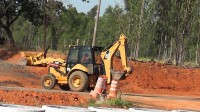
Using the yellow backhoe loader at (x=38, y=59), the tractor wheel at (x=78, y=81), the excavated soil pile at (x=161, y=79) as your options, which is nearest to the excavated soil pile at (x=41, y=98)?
the tractor wheel at (x=78, y=81)

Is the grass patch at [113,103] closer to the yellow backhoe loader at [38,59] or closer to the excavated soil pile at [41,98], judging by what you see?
the excavated soil pile at [41,98]

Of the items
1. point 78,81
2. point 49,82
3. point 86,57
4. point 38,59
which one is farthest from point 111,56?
point 38,59

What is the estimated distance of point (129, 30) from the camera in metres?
44.3

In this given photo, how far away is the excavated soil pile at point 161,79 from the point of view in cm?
2888

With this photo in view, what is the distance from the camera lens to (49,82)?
74.0 ft

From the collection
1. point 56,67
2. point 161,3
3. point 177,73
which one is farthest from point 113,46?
point 161,3

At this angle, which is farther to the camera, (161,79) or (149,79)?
(161,79)

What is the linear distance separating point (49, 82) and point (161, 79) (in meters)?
11.5

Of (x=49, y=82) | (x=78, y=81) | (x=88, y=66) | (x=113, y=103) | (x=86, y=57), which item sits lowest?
(x=113, y=103)

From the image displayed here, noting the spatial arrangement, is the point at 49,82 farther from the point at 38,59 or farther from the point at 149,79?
the point at 149,79

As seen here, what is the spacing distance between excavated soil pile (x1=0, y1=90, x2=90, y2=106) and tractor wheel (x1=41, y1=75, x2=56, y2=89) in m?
4.03

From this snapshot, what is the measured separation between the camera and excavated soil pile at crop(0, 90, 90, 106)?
1617 cm

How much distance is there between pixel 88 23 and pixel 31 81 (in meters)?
69.1

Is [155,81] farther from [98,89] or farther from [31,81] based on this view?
[98,89]
